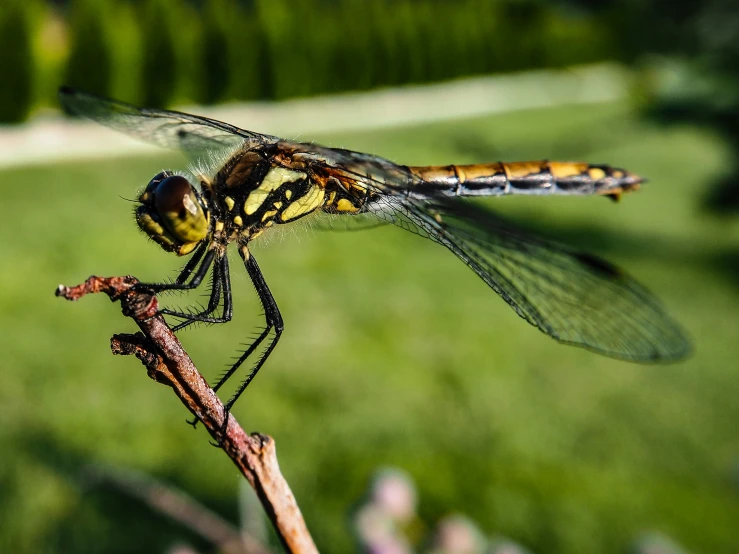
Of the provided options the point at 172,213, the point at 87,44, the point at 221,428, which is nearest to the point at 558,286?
the point at 172,213

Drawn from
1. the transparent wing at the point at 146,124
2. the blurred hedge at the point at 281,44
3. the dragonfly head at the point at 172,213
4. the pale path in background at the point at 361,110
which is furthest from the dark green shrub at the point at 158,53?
the dragonfly head at the point at 172,213

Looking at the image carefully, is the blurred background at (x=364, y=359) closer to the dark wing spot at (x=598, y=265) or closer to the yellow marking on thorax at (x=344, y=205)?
the yellow marking on thorax at (x=344, y=205)

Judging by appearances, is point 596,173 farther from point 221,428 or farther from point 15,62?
point 15,62

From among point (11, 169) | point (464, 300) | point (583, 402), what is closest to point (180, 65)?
point (11, 169)

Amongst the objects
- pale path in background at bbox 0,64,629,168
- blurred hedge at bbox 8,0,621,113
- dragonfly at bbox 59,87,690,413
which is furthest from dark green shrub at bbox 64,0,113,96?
dragonfly at bbox 59,87,690,413

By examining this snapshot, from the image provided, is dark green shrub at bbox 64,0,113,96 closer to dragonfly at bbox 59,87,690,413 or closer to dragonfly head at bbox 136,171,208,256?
dragonfly at bbox 59,87,690,413

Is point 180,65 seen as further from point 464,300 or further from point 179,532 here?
point 179,532
